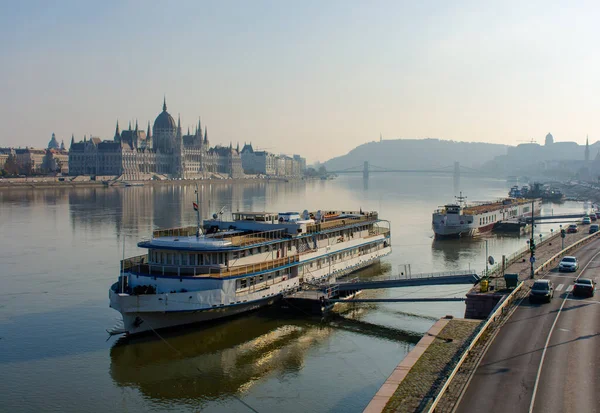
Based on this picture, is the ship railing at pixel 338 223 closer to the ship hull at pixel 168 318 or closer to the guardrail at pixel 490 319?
the ship hull at pixel 168 318

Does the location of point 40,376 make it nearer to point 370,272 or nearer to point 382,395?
point 382,395

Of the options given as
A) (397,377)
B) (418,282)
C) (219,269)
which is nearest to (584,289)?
(418,282)

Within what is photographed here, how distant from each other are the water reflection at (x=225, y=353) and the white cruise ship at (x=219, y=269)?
948 mm

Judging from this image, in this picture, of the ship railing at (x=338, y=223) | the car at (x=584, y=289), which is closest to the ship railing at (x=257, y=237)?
the ship railing at (x=338, y=223)

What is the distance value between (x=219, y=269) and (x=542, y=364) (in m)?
14.9

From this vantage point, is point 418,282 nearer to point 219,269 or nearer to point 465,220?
point 219,269

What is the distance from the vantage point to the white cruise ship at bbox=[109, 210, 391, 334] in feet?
85.3

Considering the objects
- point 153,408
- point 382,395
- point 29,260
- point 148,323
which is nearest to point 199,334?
point 148,323

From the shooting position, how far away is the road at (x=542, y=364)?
48.7 feet

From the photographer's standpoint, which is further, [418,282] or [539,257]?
[539,257]

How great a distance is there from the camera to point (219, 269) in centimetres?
2791

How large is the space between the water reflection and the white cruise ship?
0.95 meters

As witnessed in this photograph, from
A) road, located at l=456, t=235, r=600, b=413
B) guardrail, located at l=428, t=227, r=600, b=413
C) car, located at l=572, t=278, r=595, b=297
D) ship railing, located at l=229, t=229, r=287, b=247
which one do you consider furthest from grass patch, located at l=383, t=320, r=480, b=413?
ship railing, located at l=229, t=229, r=287, b=247

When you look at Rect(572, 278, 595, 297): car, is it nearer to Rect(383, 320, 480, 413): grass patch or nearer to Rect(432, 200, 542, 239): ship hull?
Rect(383, 320, 480, 413): grass patch
